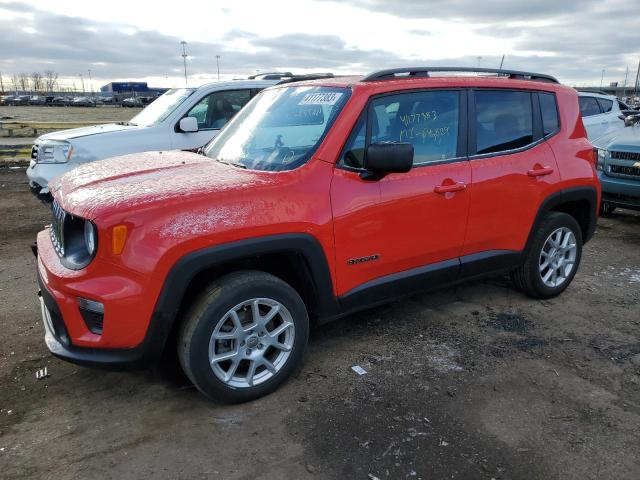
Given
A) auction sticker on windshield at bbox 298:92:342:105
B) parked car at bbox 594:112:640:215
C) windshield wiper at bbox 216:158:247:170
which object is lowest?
parked car at bbox 594:112:640:215

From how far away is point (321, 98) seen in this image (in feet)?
11.5

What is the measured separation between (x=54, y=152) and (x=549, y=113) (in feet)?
18.6

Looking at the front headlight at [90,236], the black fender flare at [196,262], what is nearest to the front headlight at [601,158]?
the black fender flare at [196,262]

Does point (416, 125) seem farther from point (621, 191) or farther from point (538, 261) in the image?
point (621, 191)

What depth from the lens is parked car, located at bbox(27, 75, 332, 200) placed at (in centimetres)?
644

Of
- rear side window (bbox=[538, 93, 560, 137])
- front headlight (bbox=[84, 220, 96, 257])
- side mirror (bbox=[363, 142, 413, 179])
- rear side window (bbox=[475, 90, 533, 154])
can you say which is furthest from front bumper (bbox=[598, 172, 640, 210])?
front headlight (bbox=[84, 220, 96, 257])

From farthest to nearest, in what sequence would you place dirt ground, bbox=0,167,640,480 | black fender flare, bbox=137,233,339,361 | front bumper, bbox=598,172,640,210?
front bumper, bbox=598,172,640,210
black fender flare, bbox=137,233,339,361
dirt ground, bbox=0,167,640,480

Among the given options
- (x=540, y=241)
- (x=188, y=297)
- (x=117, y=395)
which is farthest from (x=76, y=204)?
(x=540, y=241)

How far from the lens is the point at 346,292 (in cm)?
330

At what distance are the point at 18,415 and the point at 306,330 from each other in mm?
1713

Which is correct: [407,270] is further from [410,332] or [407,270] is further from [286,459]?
[286,459]

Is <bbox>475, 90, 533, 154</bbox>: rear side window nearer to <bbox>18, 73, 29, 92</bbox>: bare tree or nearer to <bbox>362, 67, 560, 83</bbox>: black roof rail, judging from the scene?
<bbox>362, 67, 560, 83</bbox>: black roof rail

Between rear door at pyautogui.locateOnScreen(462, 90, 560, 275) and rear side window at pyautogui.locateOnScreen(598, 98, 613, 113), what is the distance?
7.48 meters

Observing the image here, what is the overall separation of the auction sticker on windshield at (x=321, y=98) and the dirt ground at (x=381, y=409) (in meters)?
1.72
